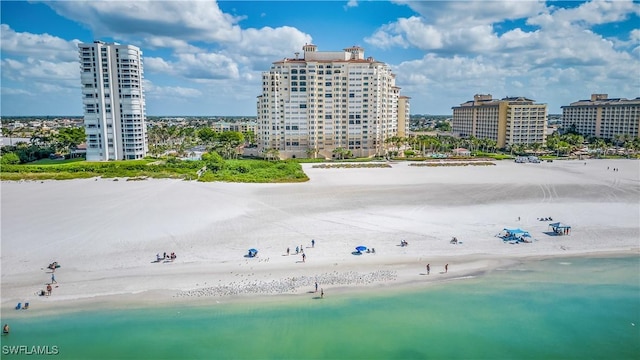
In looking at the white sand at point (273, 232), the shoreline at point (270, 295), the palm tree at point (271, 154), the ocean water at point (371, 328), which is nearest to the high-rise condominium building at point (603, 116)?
the white sand at point (273, 232)

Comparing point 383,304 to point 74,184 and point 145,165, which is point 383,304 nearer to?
point 74,184

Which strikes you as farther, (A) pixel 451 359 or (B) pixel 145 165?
(B) pixel 145 165

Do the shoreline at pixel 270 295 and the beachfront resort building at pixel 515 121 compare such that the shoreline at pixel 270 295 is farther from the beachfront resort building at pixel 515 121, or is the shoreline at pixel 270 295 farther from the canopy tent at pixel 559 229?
the beachfront resort building at pixel 515 121

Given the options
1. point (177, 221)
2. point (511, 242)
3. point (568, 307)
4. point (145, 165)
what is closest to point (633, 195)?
point (511, 242)

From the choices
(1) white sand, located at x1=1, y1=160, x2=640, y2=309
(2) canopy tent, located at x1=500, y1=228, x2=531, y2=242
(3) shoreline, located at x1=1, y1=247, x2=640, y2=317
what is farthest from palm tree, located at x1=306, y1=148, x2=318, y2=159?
(3) shoreline, located at x1=1, y1=247, x2=640, y2=317

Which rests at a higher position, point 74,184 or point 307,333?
point 74,184

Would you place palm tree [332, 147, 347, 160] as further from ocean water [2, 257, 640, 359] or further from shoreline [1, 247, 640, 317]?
ocean water [2, 257, 640, 359]
